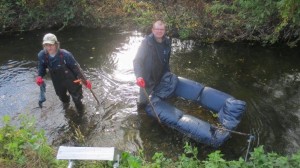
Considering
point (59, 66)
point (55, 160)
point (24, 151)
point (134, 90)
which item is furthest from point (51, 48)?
point (134, 90)

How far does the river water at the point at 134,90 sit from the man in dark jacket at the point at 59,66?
36.0 inches

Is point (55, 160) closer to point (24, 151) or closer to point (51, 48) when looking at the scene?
point (24, 151)

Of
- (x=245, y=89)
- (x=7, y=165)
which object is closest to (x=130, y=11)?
(x=245, y=89)

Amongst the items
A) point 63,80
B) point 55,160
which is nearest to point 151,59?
point 63,80

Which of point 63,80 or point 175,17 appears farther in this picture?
point 175,17

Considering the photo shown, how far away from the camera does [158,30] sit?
6.34 m

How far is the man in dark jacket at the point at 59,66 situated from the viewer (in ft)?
19.7

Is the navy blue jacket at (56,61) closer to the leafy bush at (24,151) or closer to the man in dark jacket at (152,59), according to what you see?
the man in dark jacket at (152,59)

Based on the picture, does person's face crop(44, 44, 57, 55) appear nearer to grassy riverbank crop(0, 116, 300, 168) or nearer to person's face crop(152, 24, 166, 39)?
grassy riverbank crop(0, 116, 300, 168)

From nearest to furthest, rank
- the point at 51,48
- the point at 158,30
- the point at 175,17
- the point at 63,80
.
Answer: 1. the point at 51,48
2. the point at 158,30
3. the point at 63,80
4. the point at 175,17

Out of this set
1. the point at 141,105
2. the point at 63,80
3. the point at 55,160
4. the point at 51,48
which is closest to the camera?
the point at 55,160

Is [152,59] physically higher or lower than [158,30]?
lower

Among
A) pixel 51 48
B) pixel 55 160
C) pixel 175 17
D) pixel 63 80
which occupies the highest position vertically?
pixel 175 17

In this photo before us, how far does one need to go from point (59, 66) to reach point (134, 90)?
8.40ft
